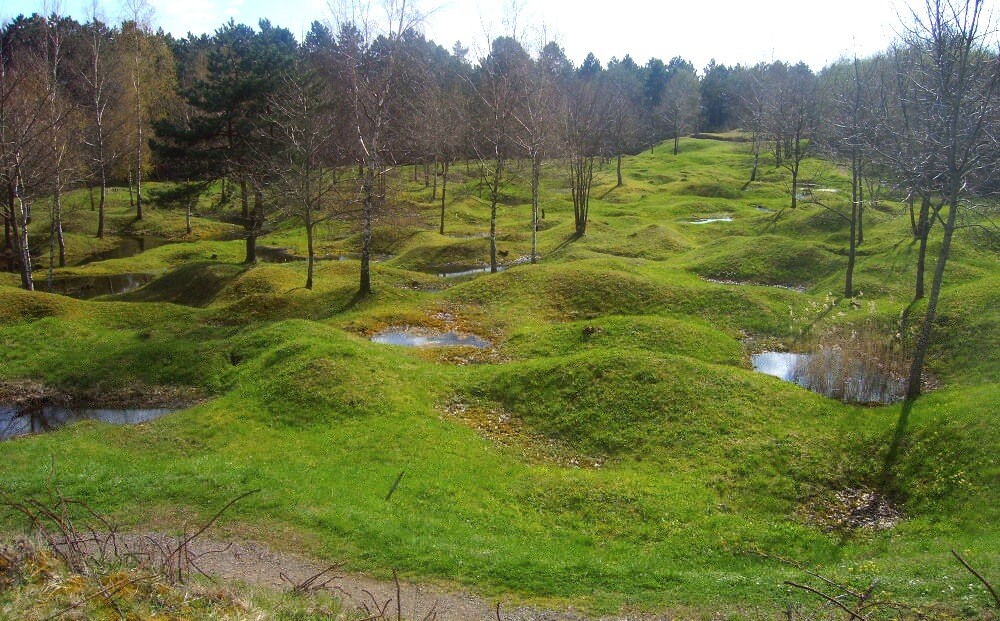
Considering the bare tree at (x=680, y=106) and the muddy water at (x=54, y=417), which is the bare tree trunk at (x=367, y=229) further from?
the bare tree at (x=680, y=106)

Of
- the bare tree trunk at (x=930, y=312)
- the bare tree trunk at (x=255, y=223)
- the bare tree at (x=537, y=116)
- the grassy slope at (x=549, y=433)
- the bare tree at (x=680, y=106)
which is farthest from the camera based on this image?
the bare tree at (x=680, y=106)

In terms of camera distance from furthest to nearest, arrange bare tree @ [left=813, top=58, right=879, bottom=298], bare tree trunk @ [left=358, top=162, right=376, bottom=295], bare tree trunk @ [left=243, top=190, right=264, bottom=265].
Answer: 1. bare tree trunk @ [left=243, top=190, right=264, bottom=265]
2. bare tree trunk @ [left=358, top=162, right=376, bottom=295]
3. bare tree @ [left=813, top=58, right=879, bottom=298]

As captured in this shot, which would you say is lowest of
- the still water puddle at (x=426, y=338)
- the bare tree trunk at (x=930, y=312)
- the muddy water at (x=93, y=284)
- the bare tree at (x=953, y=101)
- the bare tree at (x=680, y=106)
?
the still water puddle at (x=426, y=338)

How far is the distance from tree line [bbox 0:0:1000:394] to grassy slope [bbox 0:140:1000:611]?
14.1 feet

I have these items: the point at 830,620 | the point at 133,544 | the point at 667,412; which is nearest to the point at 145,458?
the point at 133,544

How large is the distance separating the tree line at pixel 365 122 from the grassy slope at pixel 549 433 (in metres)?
4.29

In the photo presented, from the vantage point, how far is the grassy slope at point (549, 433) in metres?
14.9

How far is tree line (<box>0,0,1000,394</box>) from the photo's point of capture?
22.9 m

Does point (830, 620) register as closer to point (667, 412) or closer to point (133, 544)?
point (667, 412)

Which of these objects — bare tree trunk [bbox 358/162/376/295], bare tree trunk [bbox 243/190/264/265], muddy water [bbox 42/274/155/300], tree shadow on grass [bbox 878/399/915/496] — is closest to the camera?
tree shadow on grass [bbox 878/399/915/496]

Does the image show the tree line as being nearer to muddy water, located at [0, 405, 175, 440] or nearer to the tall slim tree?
the tall slim tree

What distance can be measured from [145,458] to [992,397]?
2558 centimetres

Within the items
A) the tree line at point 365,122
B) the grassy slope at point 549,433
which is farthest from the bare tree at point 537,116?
the grassy slope at point 549,433

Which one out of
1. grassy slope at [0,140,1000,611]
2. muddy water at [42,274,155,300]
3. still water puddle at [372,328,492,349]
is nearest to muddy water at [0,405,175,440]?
grassy slope at [0,140,1000,611]
